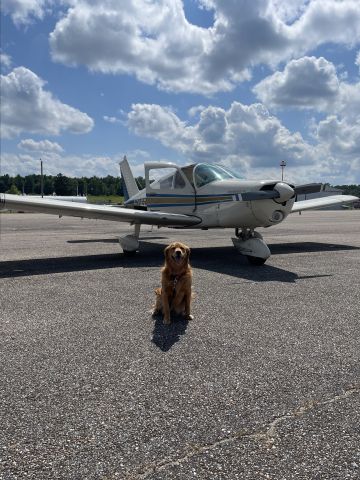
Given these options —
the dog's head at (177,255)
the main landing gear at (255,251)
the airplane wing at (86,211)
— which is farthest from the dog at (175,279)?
the airplane wing at (86,211)

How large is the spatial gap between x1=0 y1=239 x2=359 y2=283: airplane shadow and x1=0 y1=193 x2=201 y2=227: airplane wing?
41.2 inches

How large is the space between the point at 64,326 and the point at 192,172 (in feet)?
24.5

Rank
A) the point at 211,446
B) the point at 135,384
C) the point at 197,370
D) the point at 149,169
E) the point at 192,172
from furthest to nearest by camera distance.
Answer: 1. the point at 149,169
2. the point at 192,172
3. the point at 197,370
4. the point at 135,384
5. the point at 211,446

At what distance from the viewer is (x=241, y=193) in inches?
374

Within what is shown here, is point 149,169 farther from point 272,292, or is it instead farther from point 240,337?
point 240,337

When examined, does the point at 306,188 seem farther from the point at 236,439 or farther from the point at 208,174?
the point at 236,439

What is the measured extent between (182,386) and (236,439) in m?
0.76

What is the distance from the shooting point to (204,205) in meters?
10.8

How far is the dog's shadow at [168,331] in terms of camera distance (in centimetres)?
404

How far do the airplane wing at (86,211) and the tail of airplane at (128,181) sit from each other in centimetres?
631

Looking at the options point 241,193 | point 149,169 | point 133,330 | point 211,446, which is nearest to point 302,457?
point 211,446

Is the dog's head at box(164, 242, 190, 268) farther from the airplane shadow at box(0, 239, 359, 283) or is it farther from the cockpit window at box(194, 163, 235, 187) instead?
the cockpit window at box(194, 163, 235, 187)

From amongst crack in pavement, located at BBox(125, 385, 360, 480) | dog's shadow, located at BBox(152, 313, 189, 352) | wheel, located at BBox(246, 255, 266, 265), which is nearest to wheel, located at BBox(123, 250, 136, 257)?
wheel, located at BBox(246, 255, 266, 265)

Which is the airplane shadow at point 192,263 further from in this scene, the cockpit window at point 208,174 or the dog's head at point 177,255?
the dog's head at point 177,255
